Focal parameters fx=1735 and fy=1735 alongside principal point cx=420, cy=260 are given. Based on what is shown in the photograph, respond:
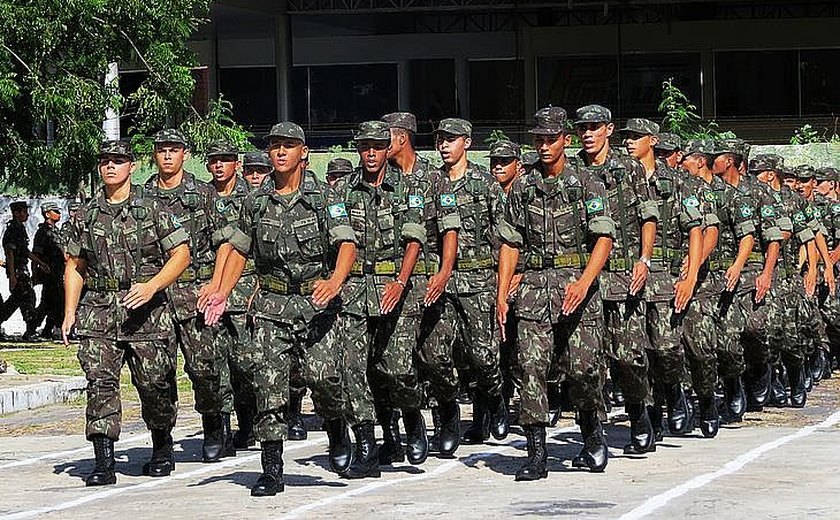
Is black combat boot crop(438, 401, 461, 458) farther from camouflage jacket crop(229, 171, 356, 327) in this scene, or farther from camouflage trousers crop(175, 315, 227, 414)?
camouflage jacket crop(229, 171, 356, 327)

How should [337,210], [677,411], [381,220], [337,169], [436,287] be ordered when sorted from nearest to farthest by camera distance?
1. [337,210]
2. [436,287]
3. [381,220]
4. [677,411]
5. [337,169]

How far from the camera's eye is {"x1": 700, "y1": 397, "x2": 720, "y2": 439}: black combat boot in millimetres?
12172

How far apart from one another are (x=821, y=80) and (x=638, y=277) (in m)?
31.1

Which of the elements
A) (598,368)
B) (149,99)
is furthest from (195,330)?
(149,99)

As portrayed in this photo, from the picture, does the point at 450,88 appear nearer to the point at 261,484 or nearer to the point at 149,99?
the point at 149,99

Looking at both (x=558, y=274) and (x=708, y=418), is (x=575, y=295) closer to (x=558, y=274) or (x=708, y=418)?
(x=558, y=274)

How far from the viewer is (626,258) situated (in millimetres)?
11039

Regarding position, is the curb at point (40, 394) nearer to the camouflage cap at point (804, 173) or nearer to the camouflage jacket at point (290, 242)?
the camouflage jacket at point (290, 242)

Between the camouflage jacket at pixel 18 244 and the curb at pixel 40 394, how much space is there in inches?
265

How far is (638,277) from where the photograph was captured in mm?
10922

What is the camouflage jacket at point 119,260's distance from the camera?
34.0 feet

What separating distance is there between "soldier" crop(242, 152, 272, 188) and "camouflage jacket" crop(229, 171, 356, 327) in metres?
3.24

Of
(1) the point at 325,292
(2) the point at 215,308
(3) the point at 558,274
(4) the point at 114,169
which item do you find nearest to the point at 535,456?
(3) the point at 558,274

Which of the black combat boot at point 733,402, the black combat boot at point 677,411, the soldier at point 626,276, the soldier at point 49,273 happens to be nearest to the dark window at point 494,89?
the soldier at point 49,273
